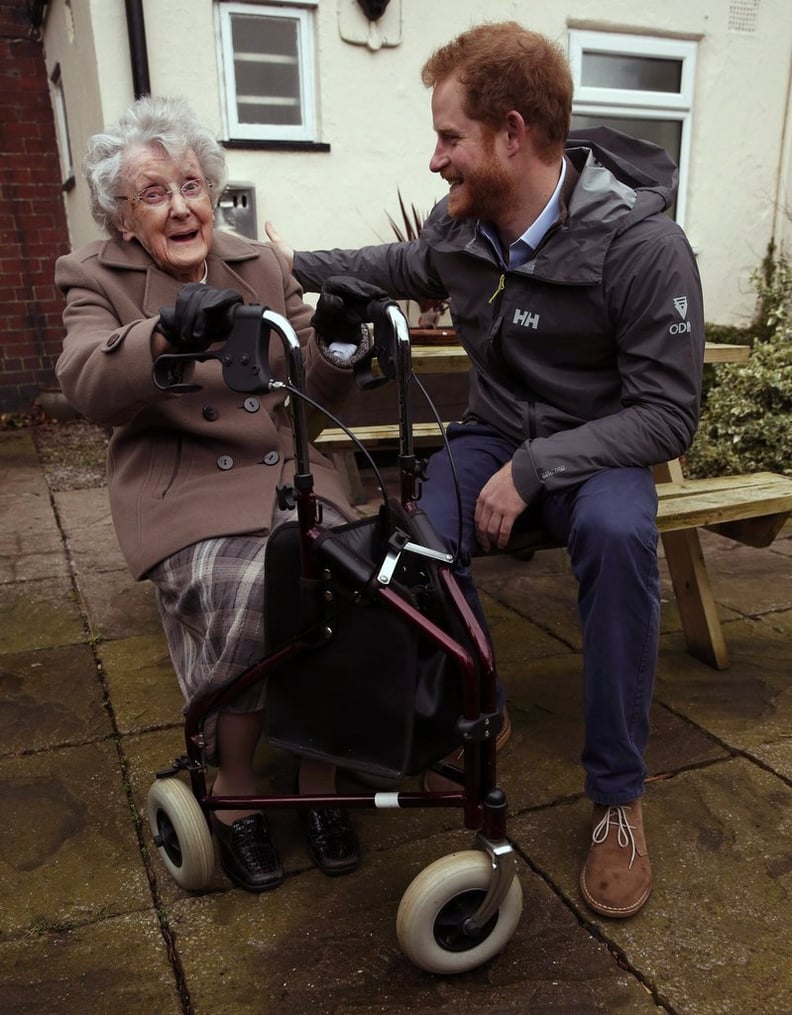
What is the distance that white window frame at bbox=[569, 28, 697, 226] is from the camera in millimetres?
5332

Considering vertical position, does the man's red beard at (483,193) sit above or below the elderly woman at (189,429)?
above

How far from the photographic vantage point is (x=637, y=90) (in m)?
5.49

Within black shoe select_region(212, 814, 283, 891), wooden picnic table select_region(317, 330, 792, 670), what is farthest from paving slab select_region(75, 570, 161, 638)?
black shoe select_region(212, 814, 283, 891)

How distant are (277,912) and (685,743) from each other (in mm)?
1174

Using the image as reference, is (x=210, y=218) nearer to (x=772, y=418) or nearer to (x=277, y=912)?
(x=277, y=912)

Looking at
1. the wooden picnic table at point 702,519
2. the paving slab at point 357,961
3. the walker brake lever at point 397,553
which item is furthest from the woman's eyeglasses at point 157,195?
the paving slab at point 357,961

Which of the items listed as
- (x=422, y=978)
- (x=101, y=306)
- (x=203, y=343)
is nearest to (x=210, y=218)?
(x=101, y=306)

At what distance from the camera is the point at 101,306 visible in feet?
6.58

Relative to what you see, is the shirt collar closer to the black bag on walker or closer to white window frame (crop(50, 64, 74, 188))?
the black bag on walker

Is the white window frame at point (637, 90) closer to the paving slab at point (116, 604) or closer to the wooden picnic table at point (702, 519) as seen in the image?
the wooden picnic table at point (702, 519)

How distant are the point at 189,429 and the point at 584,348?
37.2 inches

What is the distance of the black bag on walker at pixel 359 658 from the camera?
1.53 m

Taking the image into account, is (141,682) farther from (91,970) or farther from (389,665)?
(389,665)

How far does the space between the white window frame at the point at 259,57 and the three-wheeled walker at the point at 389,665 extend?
145 inches
